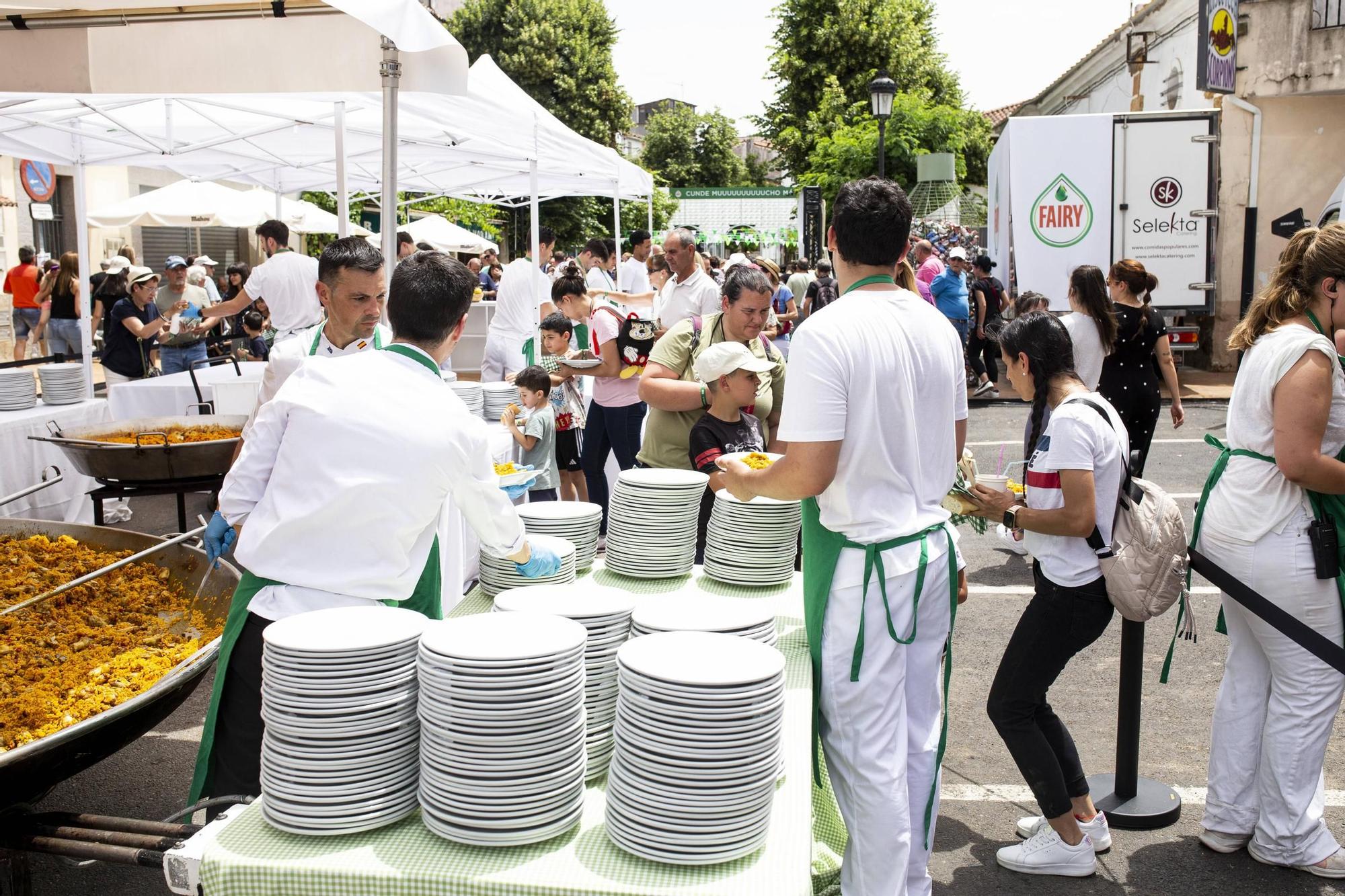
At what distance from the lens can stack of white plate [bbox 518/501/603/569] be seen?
3514mm

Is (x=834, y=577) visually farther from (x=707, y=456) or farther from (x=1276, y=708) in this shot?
(x=1276, y=708)

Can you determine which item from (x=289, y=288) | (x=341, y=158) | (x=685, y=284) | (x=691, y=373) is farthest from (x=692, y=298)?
(x=691, y=373)

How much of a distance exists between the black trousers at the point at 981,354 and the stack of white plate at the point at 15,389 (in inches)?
433

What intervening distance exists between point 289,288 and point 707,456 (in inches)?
193

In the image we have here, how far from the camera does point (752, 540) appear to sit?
134 inches

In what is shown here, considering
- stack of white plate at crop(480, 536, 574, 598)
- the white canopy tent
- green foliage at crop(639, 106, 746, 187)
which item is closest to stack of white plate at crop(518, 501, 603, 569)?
stack of white plate at crop(480, 536, 574, 598)

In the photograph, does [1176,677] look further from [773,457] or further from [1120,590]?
[773,457]

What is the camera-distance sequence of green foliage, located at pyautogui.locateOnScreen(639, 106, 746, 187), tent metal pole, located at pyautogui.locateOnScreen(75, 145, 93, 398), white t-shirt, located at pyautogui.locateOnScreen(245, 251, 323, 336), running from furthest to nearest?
green foliage, located at pyautogui.locateOnScreen(639, 106, 746, 187) < tent metal pole, located at pyautogui.locateOnScreen(75, 145, 93, 398) < white t-shirt, located at pyautogui.locateOnScreen(245, 251, 323, 336)

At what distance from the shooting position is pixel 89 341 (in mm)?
8594

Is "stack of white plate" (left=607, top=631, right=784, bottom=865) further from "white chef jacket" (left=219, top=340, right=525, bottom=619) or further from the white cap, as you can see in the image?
the white cap

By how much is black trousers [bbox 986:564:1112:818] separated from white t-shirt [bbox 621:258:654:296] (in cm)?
1115

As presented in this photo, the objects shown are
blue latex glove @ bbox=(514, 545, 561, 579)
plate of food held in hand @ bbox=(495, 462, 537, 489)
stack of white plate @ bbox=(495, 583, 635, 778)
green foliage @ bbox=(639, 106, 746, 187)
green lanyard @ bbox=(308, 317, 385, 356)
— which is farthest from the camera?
green foliage @ bbox=(639, 106, 746, 187)

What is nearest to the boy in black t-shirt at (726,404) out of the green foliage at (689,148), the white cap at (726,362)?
the white cap at (726,362)

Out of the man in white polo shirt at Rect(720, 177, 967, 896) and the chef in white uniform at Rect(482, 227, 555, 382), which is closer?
the man in white polo shirt at Rect(720, 177, 967, 896)
